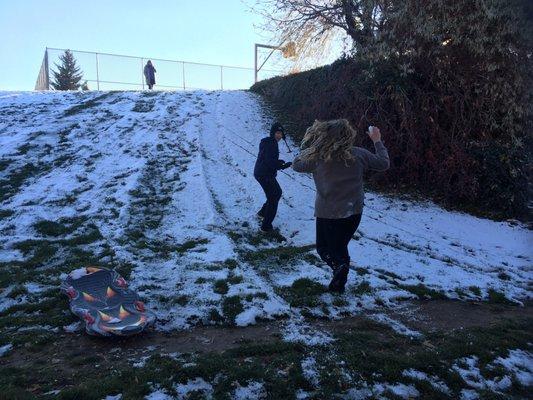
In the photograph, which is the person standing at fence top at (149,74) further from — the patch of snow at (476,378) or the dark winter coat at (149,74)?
the patch of snow at (476,378)

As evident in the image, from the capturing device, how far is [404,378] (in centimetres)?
395

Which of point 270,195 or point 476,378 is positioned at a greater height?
point 270,195

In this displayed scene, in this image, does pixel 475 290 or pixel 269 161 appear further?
pixel 269 161

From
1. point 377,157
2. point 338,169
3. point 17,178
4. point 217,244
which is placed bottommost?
point 217,244

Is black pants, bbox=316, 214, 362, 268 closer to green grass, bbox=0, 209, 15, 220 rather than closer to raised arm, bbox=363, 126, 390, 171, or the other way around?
raised arm, bbox=363, 126, 390, 171

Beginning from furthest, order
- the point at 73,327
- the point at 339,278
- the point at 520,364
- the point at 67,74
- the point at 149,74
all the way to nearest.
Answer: the point at 67,74
the point at 149,74
the point at 339,278
the point at 73,327
the point at 520,364

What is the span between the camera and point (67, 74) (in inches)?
1297

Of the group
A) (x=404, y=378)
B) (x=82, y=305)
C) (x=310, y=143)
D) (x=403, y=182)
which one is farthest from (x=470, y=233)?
(x=82, y=305)

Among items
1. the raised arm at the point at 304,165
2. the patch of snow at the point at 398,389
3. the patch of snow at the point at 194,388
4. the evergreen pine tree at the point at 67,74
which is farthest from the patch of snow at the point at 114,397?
the evergreen pine tree at the point at 67,74

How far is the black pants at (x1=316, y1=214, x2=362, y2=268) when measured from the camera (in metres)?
5.36

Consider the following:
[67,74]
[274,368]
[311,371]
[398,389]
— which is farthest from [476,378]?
[67,74]

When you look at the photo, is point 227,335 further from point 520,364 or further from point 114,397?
point 520,364

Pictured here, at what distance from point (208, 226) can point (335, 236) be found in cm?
300

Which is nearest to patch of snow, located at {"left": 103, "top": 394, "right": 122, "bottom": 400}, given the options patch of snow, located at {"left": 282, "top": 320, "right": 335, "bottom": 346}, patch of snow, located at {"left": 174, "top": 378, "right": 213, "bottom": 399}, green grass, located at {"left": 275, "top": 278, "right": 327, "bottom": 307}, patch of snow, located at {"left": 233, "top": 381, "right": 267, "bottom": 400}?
patch of snow, located at {"left": 174, "top": 378, "right": 213, "bottom": 399}
